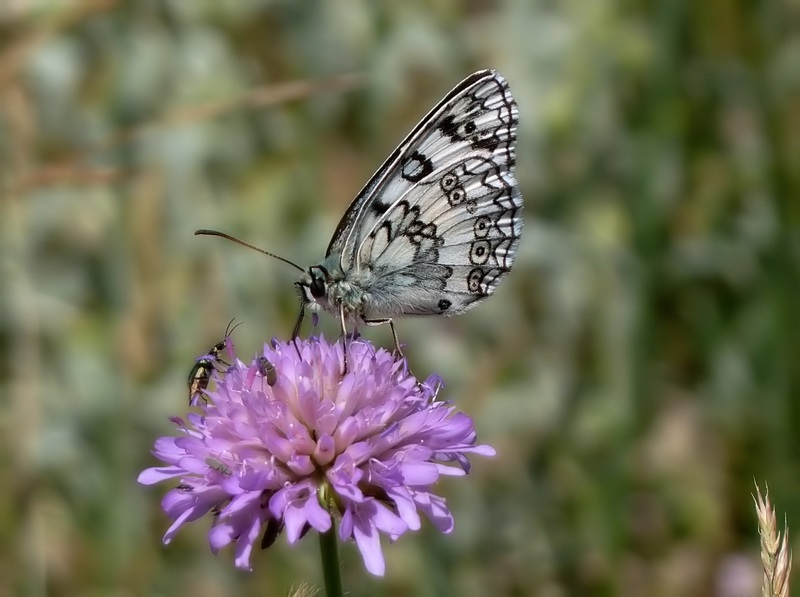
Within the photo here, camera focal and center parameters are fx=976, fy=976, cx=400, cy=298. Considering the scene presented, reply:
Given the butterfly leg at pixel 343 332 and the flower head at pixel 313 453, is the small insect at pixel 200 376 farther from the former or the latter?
the butterfly leg at pixel 343 332

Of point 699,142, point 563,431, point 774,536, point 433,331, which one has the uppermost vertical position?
point 699,142

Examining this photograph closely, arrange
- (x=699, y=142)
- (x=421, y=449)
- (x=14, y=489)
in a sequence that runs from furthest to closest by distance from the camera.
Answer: (x=699, y=142) < (x=14, y=489) < (x=421, y=449)

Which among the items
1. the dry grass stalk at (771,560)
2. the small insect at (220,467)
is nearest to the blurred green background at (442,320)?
the small insect at (220,467)

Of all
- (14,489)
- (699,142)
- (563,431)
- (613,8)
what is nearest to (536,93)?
(613,8)

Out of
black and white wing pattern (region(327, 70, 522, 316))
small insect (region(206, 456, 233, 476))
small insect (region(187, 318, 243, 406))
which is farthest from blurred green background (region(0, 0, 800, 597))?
small insect (region(206, 456, 233, 476))

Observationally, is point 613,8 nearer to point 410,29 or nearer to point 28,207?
point 410,29

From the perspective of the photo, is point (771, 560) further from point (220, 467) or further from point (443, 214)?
point (443, 214)
